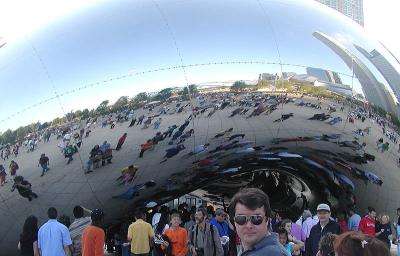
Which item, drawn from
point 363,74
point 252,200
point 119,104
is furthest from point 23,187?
point 363,74

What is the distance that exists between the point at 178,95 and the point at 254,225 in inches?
137

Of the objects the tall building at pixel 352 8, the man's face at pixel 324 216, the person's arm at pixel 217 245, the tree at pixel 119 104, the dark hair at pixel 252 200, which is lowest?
the person's arm at pixel 217 245

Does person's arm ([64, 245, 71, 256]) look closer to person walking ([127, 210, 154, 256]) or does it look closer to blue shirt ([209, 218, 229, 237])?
person walking ([127, 210, 154, 256])

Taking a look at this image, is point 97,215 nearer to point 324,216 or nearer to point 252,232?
point 324,216

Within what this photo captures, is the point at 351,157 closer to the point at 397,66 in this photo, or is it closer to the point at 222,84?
the point at 397,66

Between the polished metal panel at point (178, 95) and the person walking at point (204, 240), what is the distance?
638 millimetres

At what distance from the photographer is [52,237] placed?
5695 mm

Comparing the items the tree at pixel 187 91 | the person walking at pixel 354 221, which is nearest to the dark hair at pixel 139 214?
the tree at pixel 187 91

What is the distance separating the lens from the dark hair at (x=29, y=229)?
5.79 meters

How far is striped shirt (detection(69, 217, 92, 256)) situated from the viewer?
240 inches

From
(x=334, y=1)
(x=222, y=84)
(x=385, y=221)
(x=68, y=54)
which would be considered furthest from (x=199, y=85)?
(x=334, y=1)

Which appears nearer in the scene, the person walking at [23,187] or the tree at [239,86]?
the person walking at [23,187]

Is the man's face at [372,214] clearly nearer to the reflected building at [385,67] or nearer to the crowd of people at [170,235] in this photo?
the crowd of people at [170,235]

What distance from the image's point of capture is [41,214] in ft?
19.5
